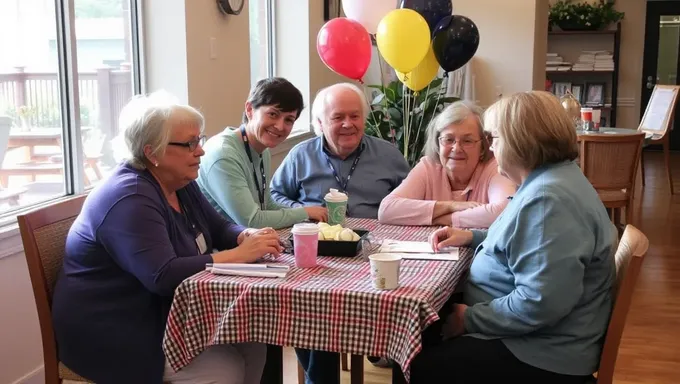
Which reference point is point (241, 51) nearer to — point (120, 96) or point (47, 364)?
point (120, 96)

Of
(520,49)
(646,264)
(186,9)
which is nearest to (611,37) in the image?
(520,49)

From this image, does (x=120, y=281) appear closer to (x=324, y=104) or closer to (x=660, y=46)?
(x=324, y=104)

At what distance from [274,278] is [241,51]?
8.56 feet

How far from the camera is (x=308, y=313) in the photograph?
1.76 meters

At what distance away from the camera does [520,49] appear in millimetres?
6078

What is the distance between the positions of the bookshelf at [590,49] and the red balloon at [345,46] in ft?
21.2

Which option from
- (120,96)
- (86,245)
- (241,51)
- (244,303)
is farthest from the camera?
(241,51)

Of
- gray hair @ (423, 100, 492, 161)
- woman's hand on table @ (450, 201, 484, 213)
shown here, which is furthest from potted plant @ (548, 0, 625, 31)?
woman's hand on table @ (450, 201, 484, 213)

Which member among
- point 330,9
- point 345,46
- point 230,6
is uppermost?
point 330,9

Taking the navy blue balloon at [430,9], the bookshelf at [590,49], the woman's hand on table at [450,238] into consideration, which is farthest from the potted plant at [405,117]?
the bookshelf at [590,49]

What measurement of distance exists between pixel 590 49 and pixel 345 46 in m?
7.02

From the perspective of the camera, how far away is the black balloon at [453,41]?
373cm

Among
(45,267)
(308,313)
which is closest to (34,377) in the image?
(45,267)

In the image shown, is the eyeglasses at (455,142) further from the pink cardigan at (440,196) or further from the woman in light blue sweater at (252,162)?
the woman in light blue sweater at (252,162)
